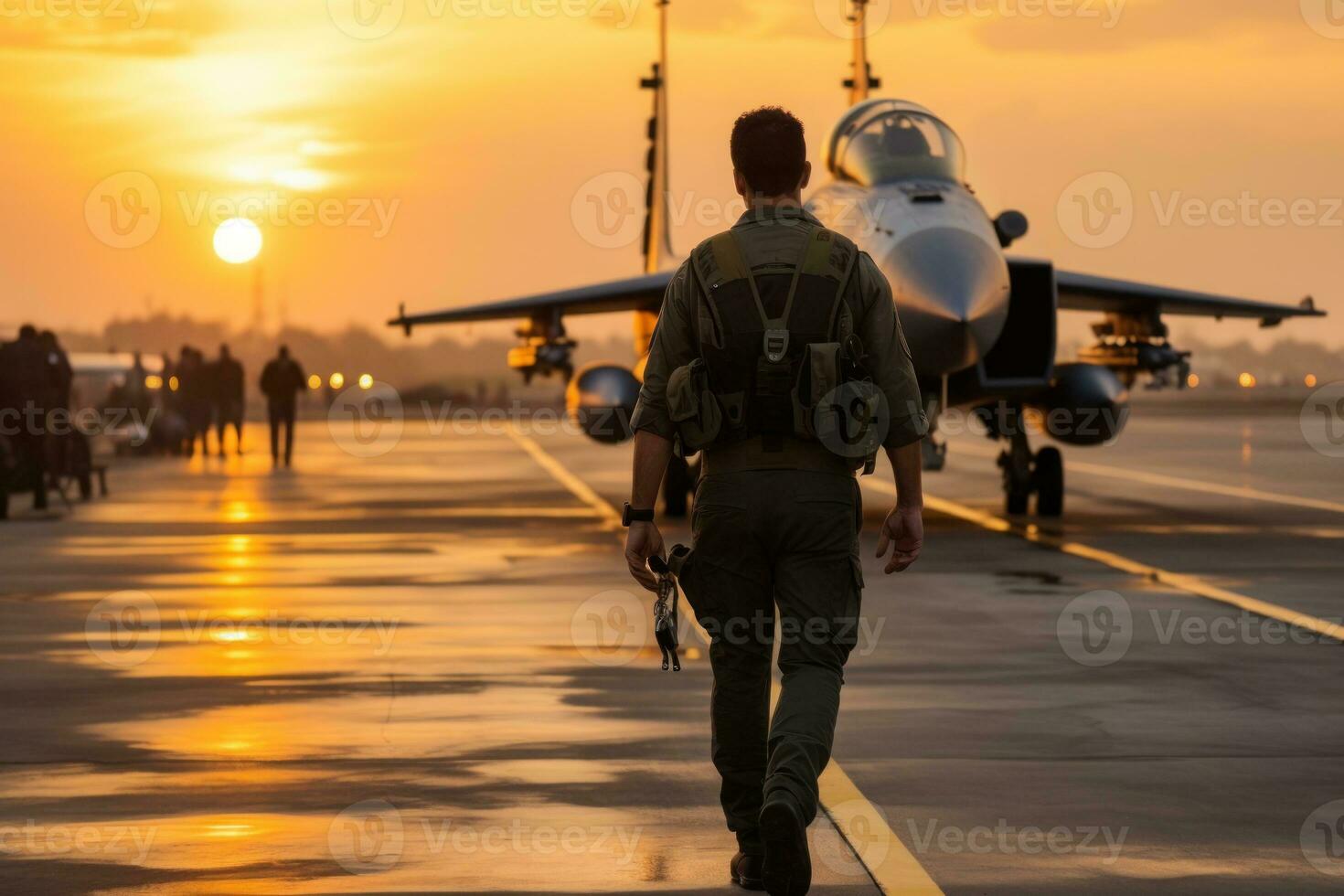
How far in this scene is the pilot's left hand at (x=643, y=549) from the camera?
6020mm

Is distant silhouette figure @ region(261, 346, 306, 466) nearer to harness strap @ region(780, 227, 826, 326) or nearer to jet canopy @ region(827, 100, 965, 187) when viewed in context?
jet canopy @ region(827, 100, 965, 187)

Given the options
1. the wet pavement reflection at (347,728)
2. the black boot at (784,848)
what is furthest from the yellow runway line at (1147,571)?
the black boot at (784,848)

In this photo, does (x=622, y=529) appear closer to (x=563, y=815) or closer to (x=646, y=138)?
(x=563, y=815)

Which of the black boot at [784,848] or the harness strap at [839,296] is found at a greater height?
the harness strap at [839,296]

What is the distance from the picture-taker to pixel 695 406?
5957mm

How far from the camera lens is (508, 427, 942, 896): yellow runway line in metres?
6.00

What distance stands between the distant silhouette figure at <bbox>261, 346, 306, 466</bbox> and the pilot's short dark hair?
27.1m

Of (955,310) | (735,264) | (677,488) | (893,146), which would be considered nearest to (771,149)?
(735,264)

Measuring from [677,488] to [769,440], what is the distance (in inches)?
584

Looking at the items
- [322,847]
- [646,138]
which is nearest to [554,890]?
[322,847]

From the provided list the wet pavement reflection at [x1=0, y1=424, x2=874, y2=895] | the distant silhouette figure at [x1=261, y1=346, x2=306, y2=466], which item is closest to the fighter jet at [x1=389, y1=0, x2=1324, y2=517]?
the wet pavement reflection at [x1=0, y1=424, x2=874, y2=895]

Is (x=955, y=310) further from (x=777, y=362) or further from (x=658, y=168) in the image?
(x=658, y=168)

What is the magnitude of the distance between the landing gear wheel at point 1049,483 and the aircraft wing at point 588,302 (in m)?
3.99

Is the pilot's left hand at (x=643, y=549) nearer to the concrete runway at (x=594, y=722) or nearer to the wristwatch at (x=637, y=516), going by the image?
the wristwatch at (x=637, y=516)
